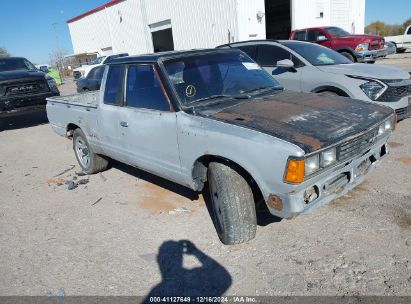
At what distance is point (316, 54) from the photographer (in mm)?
6672

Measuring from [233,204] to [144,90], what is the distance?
175 centimetres

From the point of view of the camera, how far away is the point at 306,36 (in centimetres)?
1511

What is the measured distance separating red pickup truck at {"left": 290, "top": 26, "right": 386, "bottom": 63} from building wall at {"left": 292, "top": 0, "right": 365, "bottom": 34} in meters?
5.00

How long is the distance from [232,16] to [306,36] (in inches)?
163

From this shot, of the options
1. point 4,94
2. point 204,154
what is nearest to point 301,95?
point 204,154

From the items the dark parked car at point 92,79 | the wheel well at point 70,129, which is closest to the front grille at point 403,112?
the wheel well at point 70,129

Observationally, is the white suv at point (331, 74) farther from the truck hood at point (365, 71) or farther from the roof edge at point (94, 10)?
the roof edge at point (94, 10)

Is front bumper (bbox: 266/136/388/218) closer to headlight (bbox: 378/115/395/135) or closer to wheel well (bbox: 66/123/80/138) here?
headlight (bbox: 378/115/395/135)

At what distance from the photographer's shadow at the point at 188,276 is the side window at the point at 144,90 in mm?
1442

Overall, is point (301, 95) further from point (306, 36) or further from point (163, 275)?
point (306, 36)

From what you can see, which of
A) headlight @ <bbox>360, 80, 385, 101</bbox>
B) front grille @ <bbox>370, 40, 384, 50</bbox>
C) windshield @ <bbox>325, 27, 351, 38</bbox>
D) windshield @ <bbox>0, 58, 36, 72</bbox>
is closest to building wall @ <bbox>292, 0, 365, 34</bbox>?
windshield @ <bbox>325, 27, 351, 38</bbox>

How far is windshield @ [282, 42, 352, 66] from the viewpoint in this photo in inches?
255

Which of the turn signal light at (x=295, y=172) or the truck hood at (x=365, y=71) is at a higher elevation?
the truck hood at (x=365, y=71)

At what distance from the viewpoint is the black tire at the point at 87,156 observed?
17.7ft
